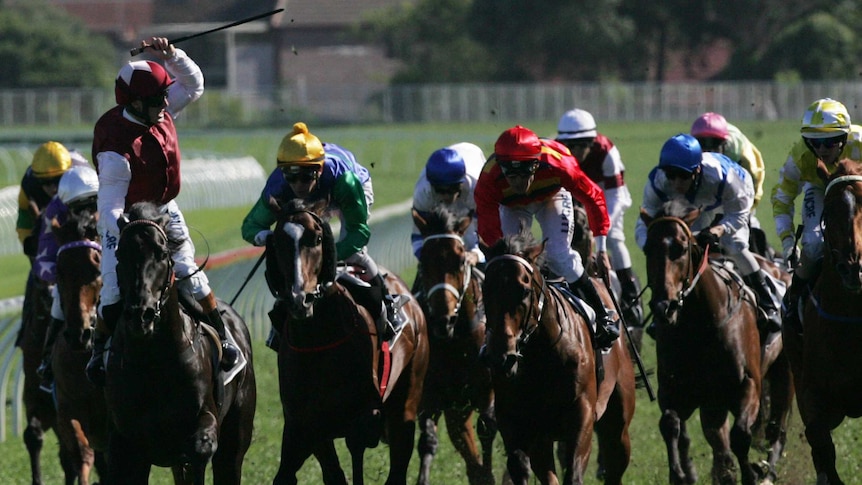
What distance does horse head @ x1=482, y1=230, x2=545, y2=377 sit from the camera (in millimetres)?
5859

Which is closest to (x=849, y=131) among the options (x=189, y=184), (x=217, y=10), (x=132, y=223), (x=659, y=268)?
(x=659, y=268)

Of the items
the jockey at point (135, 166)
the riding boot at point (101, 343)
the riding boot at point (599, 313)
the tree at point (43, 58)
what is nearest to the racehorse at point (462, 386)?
the riding boot at point (599, 313)

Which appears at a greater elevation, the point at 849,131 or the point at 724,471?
the point at 849,131

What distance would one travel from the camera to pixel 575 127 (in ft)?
32.1

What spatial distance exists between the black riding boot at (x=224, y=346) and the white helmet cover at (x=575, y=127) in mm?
3726

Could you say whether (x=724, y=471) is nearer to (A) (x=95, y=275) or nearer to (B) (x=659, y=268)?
(B) (x=659, y=268)

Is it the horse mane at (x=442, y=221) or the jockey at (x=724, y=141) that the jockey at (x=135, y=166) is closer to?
the horse mane at (x=442, y=221)

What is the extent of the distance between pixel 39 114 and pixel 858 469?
47353 mm

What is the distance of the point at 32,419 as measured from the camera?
8844 millimetres

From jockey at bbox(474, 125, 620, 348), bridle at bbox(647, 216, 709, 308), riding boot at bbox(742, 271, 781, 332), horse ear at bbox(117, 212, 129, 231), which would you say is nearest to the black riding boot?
horse ear at bbox(117, 212, 129, 231)

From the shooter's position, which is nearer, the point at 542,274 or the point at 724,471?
the point at 542,274

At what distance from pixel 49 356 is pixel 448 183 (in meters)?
2.35

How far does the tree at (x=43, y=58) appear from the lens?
56.7 meters

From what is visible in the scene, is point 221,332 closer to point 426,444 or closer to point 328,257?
point 328,257
